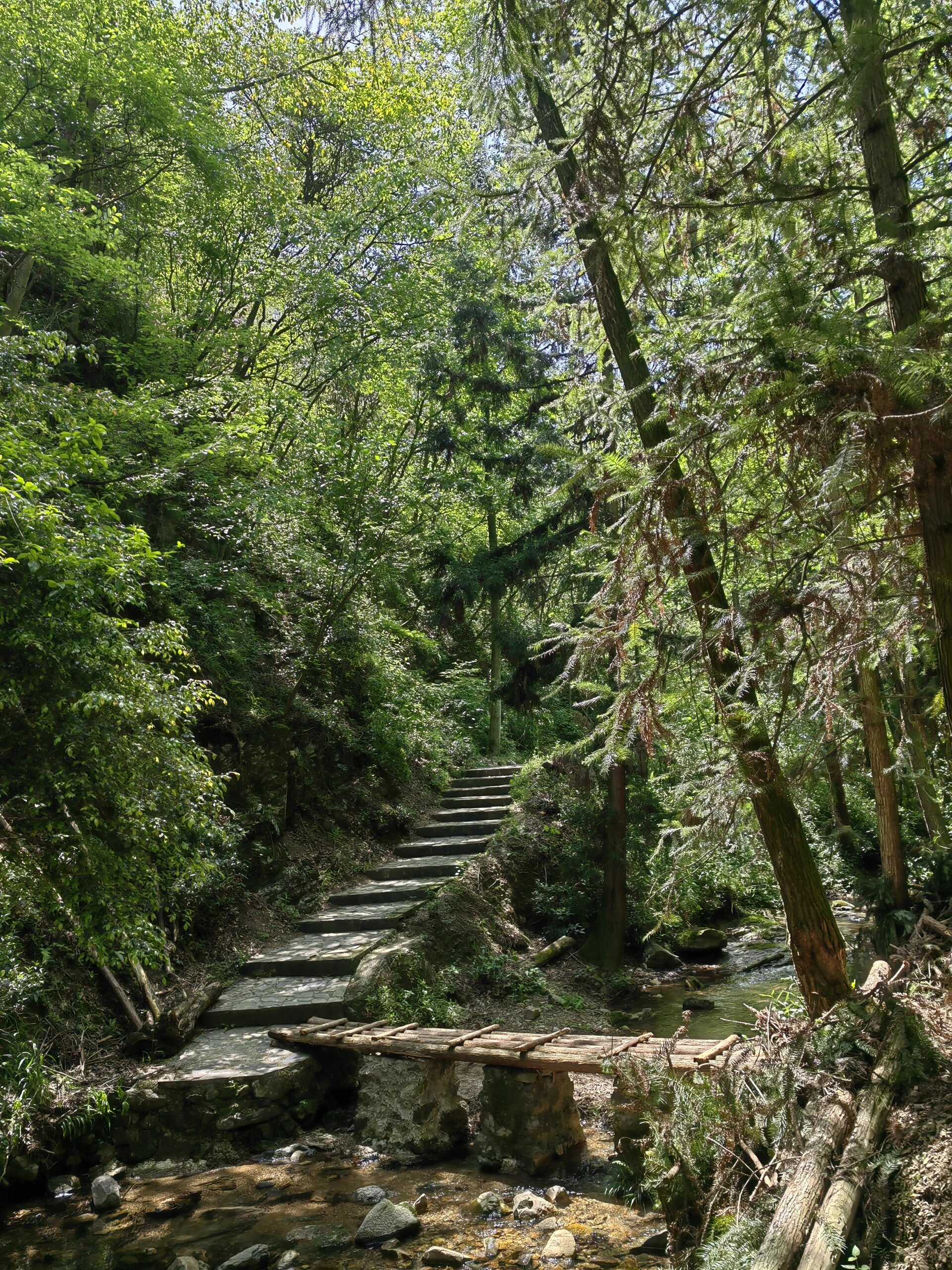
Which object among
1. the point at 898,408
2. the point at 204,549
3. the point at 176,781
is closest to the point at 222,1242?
the point at 176,781

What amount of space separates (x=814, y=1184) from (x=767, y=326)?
3.44 meters

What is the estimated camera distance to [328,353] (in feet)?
44.4

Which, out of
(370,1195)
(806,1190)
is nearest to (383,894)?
(370,1195)

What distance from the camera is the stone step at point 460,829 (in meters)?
13.2

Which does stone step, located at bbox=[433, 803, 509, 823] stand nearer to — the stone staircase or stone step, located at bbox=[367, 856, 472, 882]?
the stone staircase

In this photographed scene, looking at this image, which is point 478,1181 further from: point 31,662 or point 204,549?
point 204,549

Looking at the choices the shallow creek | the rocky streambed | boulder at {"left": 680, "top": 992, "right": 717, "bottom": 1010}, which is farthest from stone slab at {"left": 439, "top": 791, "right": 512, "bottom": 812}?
the rocky streambed

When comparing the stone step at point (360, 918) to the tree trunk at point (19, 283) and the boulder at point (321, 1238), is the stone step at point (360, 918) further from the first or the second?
the tree trunk at point (19, 283)

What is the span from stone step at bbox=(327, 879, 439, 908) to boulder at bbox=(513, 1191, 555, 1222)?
16.1 ft

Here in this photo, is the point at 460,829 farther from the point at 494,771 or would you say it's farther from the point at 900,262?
the point at 900,262

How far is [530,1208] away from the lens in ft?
17.6

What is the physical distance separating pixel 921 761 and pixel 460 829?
7.43 meters

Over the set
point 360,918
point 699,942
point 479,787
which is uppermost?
point 479,787

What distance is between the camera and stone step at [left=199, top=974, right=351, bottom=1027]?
7887 millimetres
